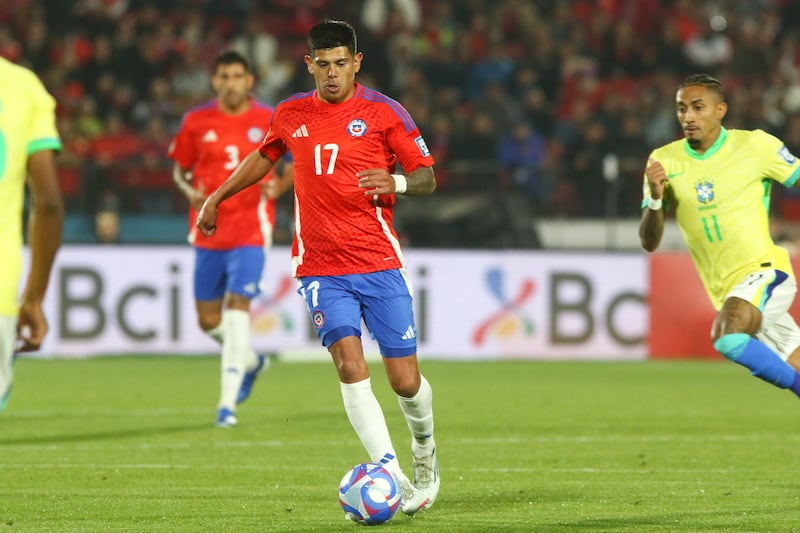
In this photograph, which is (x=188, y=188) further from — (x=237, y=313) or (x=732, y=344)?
(x=732, y=344)

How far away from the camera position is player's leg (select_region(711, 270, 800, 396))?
27.3 feet

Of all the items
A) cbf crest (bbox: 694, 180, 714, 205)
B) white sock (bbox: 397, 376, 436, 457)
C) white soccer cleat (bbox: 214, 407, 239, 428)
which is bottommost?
white soccer cleat (bbox: 214, 407, 239, 428)

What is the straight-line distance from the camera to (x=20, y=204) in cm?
505

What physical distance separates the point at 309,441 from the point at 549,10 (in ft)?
51.0

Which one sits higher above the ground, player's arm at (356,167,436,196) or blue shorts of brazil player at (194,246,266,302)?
player's arm at (356,167,436,196)

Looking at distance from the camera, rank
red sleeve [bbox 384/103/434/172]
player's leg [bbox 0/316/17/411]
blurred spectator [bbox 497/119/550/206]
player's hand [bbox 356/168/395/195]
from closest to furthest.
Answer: player's leg [bbox 0/316/17/411], player's hand [bbox 356/168/395/195], red sleeve [bbox 384/103/434/172], blurred spectator [bbox 497/119/550/206]

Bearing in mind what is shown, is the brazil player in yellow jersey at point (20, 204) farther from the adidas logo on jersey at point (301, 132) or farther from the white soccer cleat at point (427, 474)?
the white soccer cleat at point (427, 474)

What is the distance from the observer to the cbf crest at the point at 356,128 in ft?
24.7

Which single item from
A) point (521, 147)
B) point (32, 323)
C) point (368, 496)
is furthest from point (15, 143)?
point (521, 147)

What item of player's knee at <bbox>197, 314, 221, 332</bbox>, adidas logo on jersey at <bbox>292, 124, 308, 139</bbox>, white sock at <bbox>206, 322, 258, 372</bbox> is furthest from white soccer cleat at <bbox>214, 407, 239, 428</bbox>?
adidas logo on jersey at <bbox>292, 124, 308, 139</bbox>

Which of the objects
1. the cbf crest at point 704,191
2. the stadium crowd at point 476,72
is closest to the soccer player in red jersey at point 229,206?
the cbf crest at point 704,191

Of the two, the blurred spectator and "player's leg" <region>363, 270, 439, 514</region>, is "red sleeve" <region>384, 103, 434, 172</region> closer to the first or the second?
"player's leg" <region>363, 270, 439, 514</region>

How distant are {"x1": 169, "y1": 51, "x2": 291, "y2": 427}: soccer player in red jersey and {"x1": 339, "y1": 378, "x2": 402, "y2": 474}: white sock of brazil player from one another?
177 inches

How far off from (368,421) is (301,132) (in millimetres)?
1446
